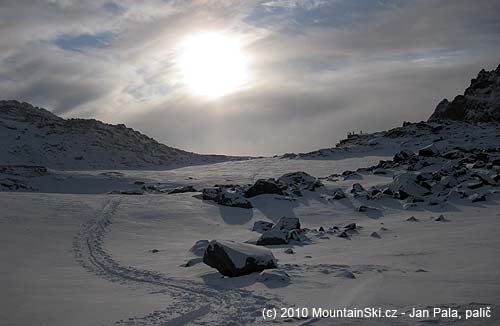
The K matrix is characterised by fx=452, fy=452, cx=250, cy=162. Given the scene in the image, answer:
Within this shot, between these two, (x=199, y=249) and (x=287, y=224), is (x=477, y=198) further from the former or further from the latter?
(x=199, y=249)

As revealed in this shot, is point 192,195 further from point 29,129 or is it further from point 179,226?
point 29,129

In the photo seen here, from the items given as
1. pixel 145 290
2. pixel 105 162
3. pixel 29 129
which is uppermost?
pixel 29 129

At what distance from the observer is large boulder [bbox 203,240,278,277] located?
29.0 feet

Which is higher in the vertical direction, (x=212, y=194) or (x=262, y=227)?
(x=212, y=194)

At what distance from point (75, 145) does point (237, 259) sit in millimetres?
50927

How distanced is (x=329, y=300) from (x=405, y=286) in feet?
4.33

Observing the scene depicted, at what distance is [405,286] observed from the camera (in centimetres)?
713

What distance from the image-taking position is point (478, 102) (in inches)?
2635

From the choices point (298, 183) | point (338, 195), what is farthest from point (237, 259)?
point (298, 183)

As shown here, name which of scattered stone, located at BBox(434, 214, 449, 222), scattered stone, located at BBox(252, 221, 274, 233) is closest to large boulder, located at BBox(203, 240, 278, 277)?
scattered stone, located at BBox(252, 221, 274, 233)

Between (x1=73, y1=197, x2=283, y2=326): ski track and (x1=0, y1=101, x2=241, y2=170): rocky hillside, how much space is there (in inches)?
1637

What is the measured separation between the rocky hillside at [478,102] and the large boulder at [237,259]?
6170 centimetres

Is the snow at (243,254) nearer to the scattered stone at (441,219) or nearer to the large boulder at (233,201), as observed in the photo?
the scattered stone at (441,219)

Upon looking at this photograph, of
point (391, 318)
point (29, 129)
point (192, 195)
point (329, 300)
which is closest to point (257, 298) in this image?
point (329, 300)
